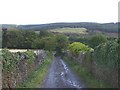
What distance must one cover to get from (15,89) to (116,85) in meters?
5.52

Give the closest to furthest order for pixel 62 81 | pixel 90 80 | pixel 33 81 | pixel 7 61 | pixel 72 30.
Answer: pixel 7 61, pixel 90 80, pixel 33 81, pixel 62 81, pixel 72 30

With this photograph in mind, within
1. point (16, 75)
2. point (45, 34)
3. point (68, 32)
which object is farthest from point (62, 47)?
point (16, 75)

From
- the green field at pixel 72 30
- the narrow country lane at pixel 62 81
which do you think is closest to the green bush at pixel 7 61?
the narrow country lane at pixel 62 81

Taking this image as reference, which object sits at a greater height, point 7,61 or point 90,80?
point 7,61

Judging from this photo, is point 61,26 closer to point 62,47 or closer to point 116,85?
point 62,47

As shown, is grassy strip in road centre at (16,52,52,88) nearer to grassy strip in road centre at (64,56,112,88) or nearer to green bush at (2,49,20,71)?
green bush at (2,49,20,71)

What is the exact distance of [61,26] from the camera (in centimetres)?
16525

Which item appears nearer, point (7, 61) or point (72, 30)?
point (7, 61)

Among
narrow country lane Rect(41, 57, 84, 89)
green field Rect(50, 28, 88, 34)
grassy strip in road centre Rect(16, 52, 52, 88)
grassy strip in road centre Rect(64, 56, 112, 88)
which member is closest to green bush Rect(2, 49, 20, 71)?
grassy strip in road centre Rect(16, 52, 52, 88)

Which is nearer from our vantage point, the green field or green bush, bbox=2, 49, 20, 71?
green bush, bbox=2, 49, 20, 71

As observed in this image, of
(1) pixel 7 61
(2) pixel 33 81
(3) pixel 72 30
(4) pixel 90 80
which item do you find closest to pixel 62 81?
(2) pixel 33 81

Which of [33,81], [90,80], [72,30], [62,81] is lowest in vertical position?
[72,30]

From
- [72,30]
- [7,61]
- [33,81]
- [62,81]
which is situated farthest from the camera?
→ [72,30]

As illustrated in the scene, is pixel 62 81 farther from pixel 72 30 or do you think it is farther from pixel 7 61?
pixel 72 30
